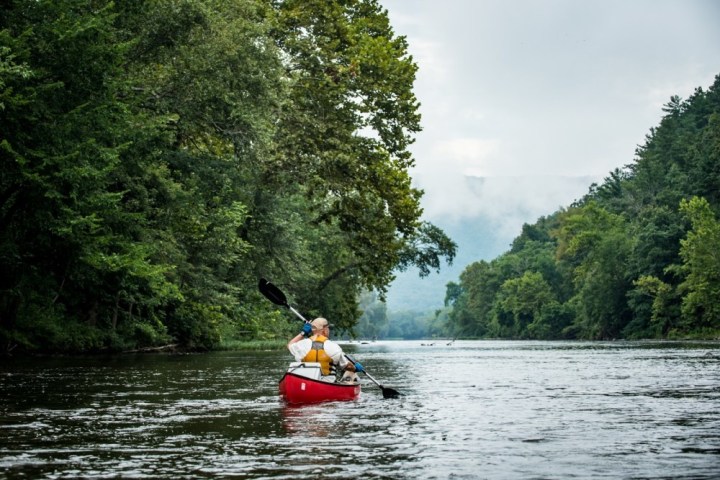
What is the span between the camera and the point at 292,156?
35.8m

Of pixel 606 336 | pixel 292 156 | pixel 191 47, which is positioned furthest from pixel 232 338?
pixel 606 336

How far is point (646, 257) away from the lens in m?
102

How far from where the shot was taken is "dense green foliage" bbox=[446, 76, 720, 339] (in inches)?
3543

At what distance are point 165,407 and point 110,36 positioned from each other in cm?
1383

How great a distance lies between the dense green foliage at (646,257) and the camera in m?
90.0

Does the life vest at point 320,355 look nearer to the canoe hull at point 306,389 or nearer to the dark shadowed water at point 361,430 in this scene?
the canoe hull at point 306,389

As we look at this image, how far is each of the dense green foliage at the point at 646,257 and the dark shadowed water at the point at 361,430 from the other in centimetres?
6865

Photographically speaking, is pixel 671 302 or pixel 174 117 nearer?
pixel 174 117

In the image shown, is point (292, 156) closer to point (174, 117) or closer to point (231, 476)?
point (174, 117)

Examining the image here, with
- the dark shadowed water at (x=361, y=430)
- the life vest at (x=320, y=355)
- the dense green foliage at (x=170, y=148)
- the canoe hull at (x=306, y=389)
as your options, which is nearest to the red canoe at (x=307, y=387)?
the canoe hull at (x=306, y=389)

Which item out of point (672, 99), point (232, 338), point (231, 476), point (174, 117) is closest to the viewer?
point (231, 476)

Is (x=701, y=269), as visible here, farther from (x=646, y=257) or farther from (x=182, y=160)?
(x=182, y=160)

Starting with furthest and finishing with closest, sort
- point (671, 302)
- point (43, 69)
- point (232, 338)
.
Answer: point (671, 302)
point (232, 338)
point (43, 69)

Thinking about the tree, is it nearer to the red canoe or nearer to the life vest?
the life vest
